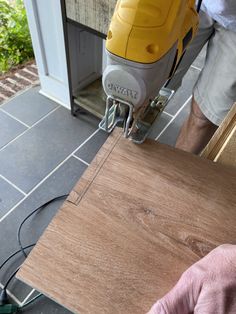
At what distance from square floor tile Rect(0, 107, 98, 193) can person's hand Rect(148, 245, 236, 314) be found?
3.29 ft

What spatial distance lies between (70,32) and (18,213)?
0.80m

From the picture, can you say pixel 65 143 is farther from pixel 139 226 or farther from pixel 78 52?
pixel 139 226

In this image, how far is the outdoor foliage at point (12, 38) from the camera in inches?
73.5

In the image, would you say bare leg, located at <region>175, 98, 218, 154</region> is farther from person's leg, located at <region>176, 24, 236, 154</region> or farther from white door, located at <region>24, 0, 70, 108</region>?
white door, located at <region>24, 0, 70, 108</region>

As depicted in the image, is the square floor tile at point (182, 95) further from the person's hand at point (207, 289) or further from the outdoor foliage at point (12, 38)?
the person's hand at point (207, 289)

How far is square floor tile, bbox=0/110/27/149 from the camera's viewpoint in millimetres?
1426

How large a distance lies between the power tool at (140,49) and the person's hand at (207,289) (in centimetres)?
25

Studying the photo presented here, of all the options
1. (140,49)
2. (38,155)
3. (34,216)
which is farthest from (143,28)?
(38,155)

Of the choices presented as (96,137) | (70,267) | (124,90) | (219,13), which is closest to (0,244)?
(96,137)

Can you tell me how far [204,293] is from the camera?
0.36 meters

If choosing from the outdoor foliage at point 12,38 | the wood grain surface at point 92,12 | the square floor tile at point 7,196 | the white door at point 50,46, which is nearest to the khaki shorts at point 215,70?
the wood grain surface at point 92,12

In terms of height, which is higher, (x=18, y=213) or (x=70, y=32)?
(x=70, y=32)

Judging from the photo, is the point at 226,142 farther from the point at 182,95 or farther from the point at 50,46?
the point at 182,95

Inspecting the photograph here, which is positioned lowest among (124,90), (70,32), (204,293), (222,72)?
(70,32)
